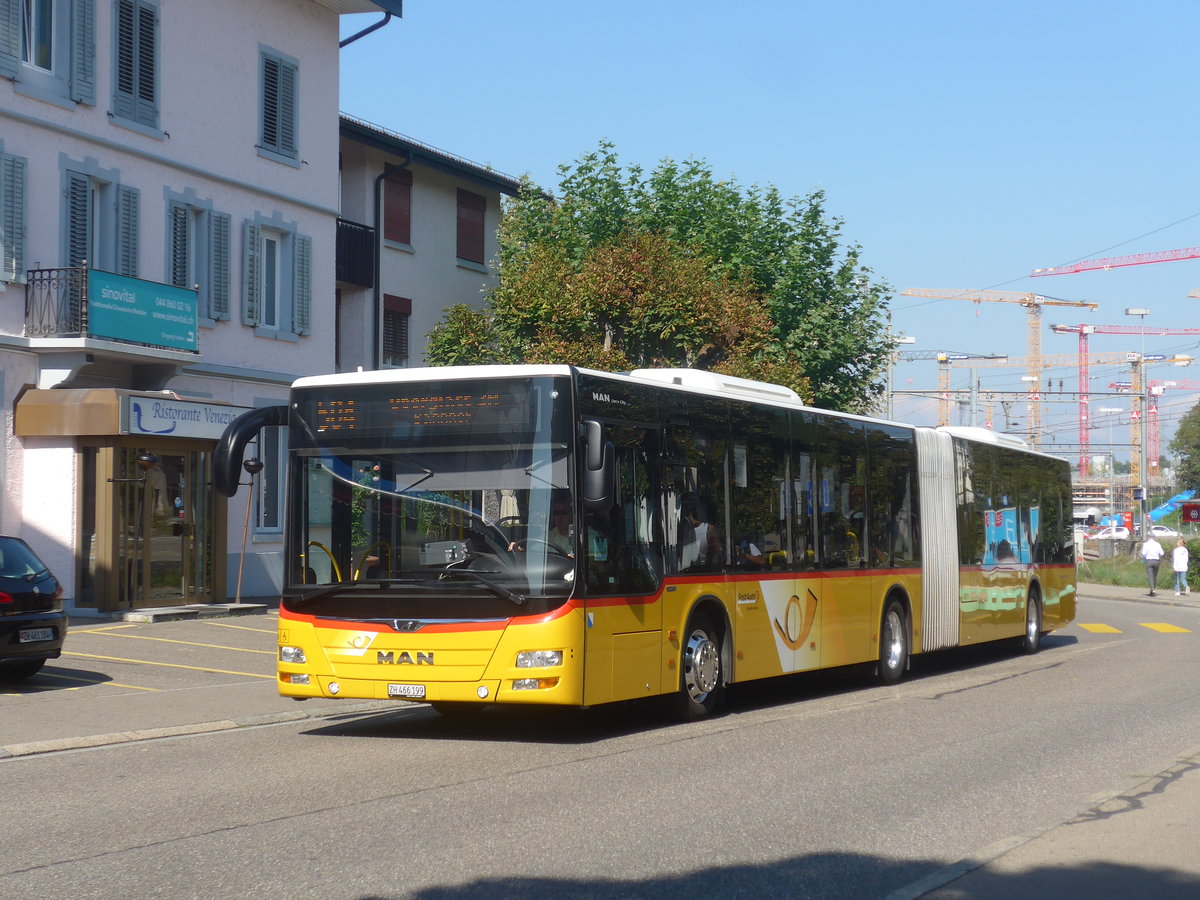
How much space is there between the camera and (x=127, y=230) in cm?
2431

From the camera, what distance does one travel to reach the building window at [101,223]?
23.3m

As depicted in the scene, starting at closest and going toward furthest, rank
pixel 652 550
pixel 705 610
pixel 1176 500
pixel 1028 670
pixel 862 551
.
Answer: pixel 652 550 < pixel 705 610 < pixel 862 551 < pixel 1028 670 < pixel 1176 500

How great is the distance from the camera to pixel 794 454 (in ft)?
50.4

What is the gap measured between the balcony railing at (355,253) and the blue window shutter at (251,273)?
19.6 ft

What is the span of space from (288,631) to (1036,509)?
14629 mm

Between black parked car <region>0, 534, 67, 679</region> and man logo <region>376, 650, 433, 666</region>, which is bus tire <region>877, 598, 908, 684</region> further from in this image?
black parked car <region>0, 534, 67, 679</region>

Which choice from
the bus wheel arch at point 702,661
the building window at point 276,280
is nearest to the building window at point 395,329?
the building window at point 276,280

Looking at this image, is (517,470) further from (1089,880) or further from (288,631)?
(1089,880)

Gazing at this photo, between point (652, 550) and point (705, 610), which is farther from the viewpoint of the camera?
point (705, 610)

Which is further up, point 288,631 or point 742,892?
point 288,631

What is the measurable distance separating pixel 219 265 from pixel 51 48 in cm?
478

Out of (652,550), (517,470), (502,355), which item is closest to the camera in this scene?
(517,470)

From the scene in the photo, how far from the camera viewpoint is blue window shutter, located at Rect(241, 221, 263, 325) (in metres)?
27.1

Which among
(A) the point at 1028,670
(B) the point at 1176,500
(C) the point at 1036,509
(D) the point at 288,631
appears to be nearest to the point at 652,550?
(D) the point at 288,631
